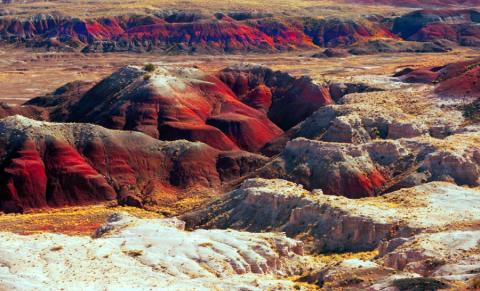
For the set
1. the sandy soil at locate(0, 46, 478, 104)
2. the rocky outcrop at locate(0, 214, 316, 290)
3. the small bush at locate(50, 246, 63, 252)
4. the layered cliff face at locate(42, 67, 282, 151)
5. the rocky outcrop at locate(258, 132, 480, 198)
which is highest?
the small bush at locate(50, 246, 63, 252)

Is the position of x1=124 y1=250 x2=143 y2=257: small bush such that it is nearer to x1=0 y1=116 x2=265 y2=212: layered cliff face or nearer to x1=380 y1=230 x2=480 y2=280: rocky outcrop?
x1=380 y1=230 x2=480 y2=280: rocky outcrop

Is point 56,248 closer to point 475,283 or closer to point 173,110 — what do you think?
point 475,283

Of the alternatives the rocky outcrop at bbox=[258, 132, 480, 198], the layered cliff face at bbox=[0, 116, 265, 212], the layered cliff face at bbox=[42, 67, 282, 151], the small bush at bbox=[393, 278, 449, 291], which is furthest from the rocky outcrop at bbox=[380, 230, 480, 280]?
the layered cliff face at bbox=[42, 67, 282, 151]

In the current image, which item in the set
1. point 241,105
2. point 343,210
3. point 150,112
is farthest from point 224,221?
point 241,105

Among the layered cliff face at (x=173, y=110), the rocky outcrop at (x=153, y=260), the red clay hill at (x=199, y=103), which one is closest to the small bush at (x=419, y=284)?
the rocky outcrop at (x=153, y=260)

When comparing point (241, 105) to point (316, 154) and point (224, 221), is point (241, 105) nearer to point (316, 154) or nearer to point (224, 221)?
point (316, 154)

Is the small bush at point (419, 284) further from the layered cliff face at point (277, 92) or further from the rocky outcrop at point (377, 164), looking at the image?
the layered cliff face at point (277, 92)
